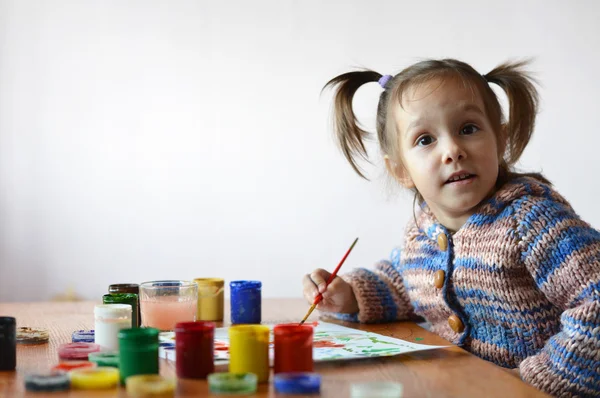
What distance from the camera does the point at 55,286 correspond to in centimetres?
272

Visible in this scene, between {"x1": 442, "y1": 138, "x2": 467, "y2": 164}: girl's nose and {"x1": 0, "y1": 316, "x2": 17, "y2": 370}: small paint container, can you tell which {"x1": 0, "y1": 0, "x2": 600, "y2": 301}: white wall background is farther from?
{"x1": 0, "y1": 316, "x2": 17, "y2": 370}: small paint container

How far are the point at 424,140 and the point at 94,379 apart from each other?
2.56 feet

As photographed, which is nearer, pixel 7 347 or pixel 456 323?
pixel 7 347

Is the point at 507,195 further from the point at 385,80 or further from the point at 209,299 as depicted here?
the point at 209,299

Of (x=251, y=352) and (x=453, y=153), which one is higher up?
(x=453, y=153)

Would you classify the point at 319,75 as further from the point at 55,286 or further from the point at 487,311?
the point at 487,311

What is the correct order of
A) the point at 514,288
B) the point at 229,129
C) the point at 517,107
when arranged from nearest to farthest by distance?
1. the point at 514,288
2. the point at 517,107
3. the point at 229,129

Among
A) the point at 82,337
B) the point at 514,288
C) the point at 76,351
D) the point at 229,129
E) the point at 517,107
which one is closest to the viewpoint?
the point at 76,351

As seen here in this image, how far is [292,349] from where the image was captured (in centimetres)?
85

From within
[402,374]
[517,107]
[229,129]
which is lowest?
[402,374]

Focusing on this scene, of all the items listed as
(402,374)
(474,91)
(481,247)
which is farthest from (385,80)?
(402,374)

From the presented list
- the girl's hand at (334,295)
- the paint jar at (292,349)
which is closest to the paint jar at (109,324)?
the paint jar at (292,349)

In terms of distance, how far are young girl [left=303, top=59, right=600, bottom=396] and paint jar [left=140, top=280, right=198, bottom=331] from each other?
0.28 metres

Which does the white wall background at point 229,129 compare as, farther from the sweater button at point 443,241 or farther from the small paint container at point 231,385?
the small paint container at point 231,385
